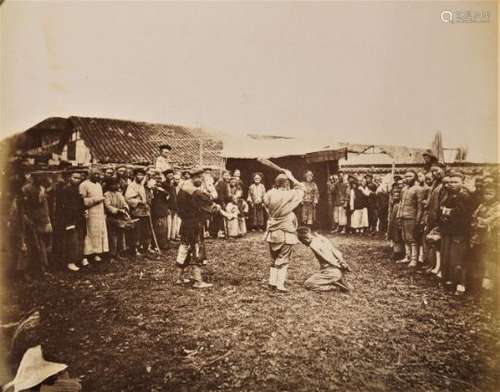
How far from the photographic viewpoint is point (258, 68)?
347 centimetres

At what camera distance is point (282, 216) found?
11.5ft

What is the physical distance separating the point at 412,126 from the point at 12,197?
3.55m

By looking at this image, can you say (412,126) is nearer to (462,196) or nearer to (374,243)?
(462,196)

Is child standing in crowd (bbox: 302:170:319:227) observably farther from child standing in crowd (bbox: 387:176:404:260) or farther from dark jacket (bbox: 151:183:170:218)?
dark jacket (bbox: 151:183:170:218)

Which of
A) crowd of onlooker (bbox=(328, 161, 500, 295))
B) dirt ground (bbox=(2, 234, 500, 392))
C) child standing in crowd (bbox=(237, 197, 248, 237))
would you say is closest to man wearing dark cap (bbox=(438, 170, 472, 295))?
crowd of onlooker (bbox=(328, 161, 500, 295))

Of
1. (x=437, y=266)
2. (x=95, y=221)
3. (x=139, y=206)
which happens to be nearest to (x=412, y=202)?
(x=437, y=266)

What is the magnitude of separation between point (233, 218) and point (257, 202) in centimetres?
28

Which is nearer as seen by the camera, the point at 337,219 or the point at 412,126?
the point at 412,126

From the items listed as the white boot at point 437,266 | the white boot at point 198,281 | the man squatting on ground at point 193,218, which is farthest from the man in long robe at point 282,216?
Result: the white boot at point 437,266

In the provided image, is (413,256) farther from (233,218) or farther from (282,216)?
(233,218)

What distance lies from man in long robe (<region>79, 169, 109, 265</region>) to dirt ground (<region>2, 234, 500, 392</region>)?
0.59 ft

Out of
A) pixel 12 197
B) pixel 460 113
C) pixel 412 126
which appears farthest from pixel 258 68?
pixel 12 197

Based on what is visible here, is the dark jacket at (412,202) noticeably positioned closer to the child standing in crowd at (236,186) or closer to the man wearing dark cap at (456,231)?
the man wearing dark cap at (456,231)

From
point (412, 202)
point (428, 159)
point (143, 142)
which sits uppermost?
point (143, 142)
